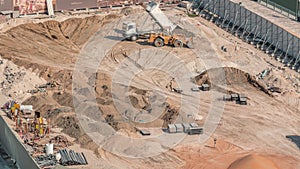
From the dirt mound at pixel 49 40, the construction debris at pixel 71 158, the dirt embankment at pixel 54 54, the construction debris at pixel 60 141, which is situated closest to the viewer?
the construction debris at pixel 71 158

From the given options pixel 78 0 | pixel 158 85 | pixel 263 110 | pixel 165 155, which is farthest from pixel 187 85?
pixel 78 0

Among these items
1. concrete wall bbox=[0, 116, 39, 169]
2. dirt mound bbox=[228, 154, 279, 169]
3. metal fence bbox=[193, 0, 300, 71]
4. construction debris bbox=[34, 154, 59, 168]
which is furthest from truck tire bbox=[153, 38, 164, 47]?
construction debris bbox=[34, 154, 59, 168]

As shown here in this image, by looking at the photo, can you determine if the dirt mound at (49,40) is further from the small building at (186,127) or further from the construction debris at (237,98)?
the small building at (186,127)

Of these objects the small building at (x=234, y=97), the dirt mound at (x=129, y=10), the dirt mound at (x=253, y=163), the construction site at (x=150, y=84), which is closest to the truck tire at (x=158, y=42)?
the construction site at (x=150, y=84)

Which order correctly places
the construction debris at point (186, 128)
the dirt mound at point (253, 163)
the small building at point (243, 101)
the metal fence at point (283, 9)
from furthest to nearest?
the metal fence at point (283, 9), the small building at point (243, 101), the construction debris at point (186, 128), the dirt mound at point (253, 163)

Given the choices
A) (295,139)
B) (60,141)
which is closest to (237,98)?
(295,139)

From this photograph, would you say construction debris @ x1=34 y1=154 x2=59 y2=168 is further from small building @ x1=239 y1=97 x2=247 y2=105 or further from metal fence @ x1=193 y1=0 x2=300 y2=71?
metal fence @ x1=193 y1=0 x2=300 y2=71
